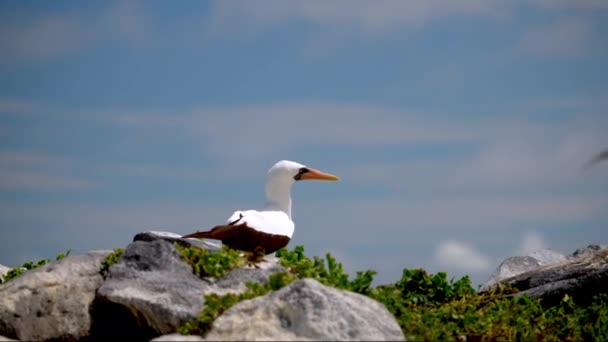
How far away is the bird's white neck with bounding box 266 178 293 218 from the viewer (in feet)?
39.7

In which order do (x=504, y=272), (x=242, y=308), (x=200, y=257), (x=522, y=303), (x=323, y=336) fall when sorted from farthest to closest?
(x=504, y=272) < (x=522, y=303) < (x=200, y=257) < (x=242, y=308) < (x=323, y=336)

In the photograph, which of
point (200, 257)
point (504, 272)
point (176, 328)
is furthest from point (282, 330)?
point (504, 272)

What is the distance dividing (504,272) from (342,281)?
7.50 meters

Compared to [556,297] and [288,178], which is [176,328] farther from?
[556,297]

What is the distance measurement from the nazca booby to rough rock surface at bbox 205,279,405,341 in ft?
7.66

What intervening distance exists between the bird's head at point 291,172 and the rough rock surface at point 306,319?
4.57 m

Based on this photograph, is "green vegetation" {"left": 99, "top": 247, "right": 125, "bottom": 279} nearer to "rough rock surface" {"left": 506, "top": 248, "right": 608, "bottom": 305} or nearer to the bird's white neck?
the bird's white neck

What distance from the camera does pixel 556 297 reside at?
12.2m

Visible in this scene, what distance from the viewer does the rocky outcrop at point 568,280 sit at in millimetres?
12250

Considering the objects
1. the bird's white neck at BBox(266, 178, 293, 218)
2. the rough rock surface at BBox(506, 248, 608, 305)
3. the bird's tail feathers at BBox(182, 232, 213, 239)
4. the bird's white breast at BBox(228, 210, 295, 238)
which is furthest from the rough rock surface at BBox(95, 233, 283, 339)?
the rough rock surface at BBox(506, 248, 608, 305)

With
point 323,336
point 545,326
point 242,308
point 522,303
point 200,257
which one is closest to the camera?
point 323,336

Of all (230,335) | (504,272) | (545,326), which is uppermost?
(504,272)

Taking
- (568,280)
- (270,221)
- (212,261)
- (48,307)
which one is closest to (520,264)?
(568,280)

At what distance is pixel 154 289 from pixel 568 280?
6.56 m
